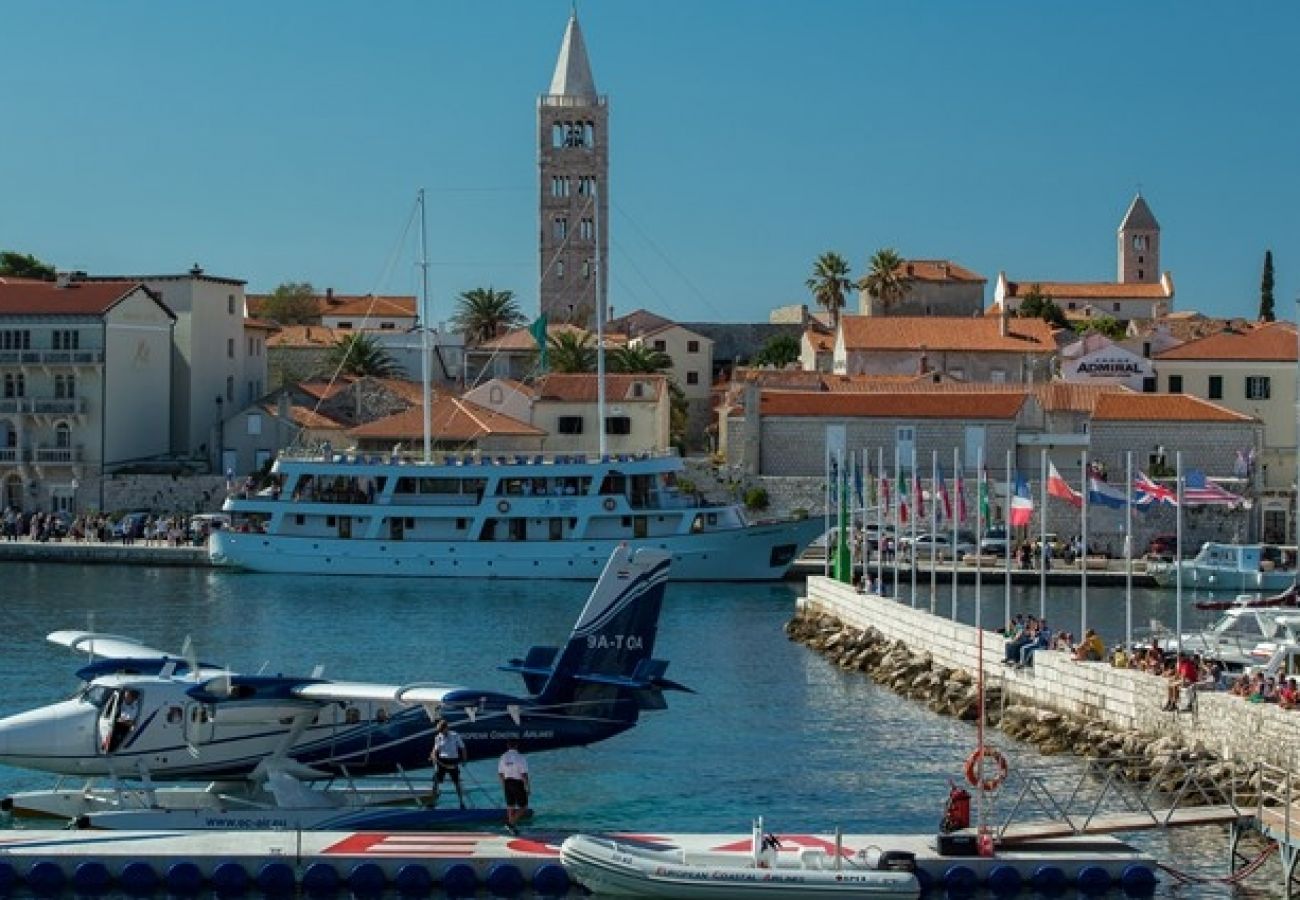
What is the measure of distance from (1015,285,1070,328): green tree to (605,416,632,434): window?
136 ft

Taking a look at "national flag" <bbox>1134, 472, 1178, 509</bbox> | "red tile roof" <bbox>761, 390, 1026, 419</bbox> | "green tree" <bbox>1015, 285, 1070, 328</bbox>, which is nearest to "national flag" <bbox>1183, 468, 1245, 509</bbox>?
"national flag" <bbox>1134, 472, 1178, 509</bbox>

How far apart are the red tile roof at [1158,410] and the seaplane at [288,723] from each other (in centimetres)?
5734

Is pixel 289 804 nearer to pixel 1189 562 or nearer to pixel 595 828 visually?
pixel 595 828

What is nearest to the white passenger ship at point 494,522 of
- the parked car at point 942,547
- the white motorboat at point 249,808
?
the parked car at point 942,547

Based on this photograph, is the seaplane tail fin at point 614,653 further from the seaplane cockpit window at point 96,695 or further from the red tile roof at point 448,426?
the red tile roof at point 448,426

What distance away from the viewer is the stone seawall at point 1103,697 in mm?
32969

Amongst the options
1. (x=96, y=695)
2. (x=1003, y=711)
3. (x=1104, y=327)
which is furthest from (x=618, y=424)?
(x=96, y=695)

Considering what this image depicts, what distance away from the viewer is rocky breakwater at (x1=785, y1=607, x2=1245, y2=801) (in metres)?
34.2

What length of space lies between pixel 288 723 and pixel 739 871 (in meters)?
7.40

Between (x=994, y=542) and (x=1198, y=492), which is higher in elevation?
(x=1198, y=492)

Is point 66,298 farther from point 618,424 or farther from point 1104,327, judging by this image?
point 1104,327

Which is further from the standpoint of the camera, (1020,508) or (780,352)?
(780,352)

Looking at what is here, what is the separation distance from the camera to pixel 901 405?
290 ft

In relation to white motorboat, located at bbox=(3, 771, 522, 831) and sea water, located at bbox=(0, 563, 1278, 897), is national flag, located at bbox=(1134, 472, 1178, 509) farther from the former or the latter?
white motorboat, located at bbox=(3, 771, 522, 831)
